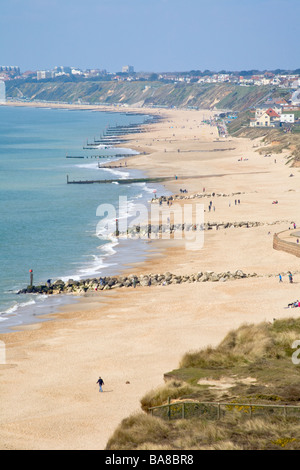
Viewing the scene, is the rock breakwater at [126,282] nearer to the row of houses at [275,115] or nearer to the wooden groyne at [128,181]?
the wooden groyne at [128,181]

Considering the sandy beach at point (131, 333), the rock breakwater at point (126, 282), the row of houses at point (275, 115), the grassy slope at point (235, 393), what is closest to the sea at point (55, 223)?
the rock breakwater at point (126, 282)

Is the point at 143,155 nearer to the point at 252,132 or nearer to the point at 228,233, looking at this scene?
the point at 252,132

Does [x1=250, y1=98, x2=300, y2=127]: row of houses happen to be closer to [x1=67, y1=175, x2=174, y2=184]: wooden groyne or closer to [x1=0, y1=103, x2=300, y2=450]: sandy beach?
[x1=67, y1=175, x2=174, y2=184]: wooden groyne

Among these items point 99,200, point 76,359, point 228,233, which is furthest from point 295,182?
point 76,359
